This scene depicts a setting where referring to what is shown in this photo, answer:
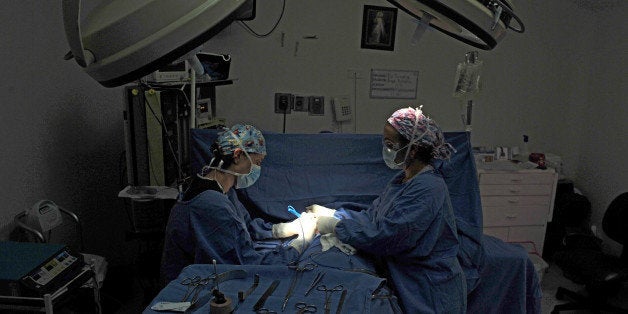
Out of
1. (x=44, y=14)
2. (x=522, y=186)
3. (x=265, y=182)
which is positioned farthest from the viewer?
(x=522, y=186)

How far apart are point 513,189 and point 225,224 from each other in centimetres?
240

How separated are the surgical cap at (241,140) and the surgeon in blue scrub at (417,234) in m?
0.48

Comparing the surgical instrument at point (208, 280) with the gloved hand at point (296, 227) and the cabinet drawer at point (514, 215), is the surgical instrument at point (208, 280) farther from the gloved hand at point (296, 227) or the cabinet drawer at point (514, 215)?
the cabinet drawer at point (514, 215)

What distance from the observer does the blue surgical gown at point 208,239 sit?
1869mm

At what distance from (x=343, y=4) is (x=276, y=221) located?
1.89 m

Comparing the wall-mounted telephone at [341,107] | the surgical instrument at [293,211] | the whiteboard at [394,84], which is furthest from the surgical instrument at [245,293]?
the whiteboard at [394,84]

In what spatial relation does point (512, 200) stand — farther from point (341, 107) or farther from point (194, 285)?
point (194, 285)

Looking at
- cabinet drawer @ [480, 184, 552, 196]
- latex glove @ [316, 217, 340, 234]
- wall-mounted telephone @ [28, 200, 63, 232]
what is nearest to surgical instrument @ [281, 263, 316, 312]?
latex glove @ [316, 217, 340, 234]

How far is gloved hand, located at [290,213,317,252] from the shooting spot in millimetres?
2176

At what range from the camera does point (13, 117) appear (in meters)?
2.14

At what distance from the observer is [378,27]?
359 centimetres

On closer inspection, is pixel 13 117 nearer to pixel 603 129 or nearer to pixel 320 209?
pixel 320 209

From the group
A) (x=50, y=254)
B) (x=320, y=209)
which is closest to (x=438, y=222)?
(x=320, y=209)

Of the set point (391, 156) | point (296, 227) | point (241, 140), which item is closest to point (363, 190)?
point (391, 156)
